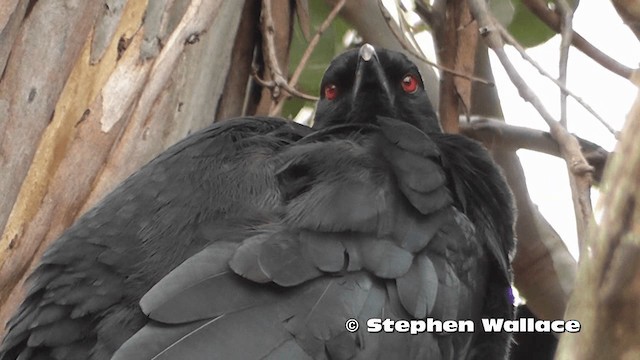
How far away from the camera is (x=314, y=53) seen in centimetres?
434

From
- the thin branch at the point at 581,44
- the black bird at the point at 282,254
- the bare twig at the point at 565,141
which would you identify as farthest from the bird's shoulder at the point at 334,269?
the thin branch at the point at 581,44

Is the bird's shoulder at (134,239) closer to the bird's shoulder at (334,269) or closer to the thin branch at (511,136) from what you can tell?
the bird's shoulder at (334,269)

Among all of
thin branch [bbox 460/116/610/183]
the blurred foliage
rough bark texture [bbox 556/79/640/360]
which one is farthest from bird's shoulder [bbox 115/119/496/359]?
the blurred foliage

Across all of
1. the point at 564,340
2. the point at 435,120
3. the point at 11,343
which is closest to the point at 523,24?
the point at 435,120

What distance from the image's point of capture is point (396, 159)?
2.91 metres

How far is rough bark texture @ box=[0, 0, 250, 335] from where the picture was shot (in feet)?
10.1

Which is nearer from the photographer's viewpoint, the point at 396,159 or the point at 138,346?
the point at 138,346

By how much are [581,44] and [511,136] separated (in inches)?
19.1

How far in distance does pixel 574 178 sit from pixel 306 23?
1.99 m

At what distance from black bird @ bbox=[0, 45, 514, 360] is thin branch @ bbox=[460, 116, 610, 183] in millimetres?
684

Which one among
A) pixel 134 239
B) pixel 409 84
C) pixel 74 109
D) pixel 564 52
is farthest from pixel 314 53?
pixel 134 239

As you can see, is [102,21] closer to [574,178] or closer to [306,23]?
[306,23]

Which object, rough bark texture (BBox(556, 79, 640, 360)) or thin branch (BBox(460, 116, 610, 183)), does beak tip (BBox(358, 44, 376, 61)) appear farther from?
rough bark texture (BBox(556, 79, 640, 360))

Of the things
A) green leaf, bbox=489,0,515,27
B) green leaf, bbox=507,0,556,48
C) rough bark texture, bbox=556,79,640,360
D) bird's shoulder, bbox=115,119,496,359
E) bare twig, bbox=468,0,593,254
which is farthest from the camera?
green leaf, bbox=507,0,556,48
